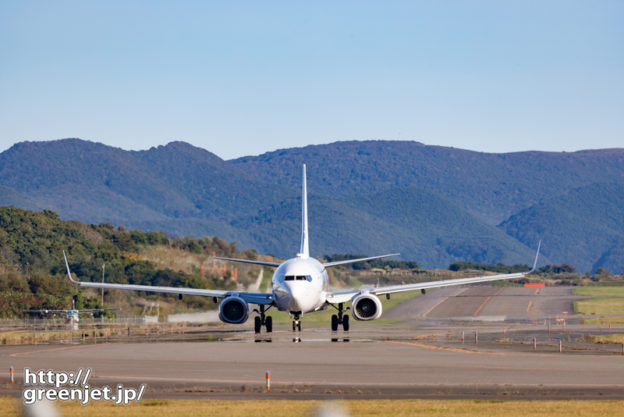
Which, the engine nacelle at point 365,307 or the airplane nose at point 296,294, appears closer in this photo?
the airplane nose at point 296,294

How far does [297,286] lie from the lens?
56.3 metres

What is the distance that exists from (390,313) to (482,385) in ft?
176

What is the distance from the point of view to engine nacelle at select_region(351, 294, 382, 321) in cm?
6083

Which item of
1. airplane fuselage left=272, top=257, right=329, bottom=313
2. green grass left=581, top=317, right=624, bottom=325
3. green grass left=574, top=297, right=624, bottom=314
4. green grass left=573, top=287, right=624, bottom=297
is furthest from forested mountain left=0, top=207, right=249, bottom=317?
green grass left=573, top=287, right=624, bottom=297

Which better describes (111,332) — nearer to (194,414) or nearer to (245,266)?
(245,266)

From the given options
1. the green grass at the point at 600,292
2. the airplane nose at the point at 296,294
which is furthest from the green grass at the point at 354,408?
the green grass at the point at 600,292

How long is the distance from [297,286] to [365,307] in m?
6.38

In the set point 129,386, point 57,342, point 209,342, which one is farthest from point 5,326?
point 129,386

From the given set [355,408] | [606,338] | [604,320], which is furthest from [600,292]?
[355,408]

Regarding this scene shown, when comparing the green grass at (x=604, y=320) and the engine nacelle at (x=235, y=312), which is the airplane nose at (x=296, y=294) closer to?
the engine nacelle at (x=235, y=312)

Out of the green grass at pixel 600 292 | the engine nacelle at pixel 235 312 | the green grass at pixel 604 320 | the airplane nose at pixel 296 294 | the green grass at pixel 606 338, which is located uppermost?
the green grass at pixel 600 292

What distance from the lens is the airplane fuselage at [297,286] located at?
185 ft

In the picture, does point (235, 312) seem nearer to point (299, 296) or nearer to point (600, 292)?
point (299, 296)

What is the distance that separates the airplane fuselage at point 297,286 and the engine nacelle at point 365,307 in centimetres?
271
